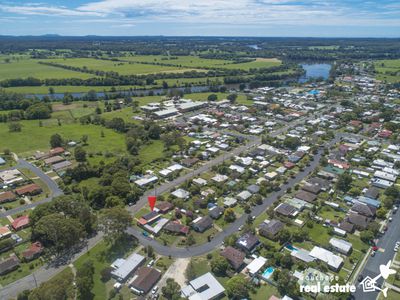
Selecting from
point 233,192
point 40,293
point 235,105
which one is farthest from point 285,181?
point 235,105

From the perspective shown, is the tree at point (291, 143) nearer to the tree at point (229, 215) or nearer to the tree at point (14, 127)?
the tree at point (229, 215)

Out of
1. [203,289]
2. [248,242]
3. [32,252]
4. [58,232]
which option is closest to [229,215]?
[248,242]

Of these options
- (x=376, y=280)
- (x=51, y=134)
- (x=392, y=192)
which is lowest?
(x=376, y=280)

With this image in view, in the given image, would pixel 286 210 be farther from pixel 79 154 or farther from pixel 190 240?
pixel 79 154

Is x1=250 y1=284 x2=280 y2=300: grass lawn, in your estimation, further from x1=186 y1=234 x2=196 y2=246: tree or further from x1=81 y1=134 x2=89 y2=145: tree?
x1=81 y1=134 x2=89 y2=145: tree

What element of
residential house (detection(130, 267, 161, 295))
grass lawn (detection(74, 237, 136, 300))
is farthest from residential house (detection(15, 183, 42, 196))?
residential house (detection(130, 267, 161, 295))

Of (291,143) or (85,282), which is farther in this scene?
(291,143)
